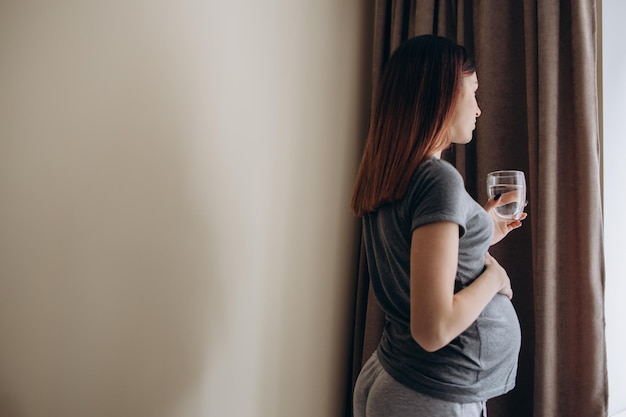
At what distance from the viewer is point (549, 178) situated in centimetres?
135

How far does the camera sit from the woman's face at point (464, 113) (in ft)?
3.21

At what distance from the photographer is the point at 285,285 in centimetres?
155

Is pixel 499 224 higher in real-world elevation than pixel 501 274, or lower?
higher

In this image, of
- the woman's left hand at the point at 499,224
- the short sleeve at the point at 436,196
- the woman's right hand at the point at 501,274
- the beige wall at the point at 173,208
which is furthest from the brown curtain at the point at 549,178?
the short sleeve at the point at 436,196

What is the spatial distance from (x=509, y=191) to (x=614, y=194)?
0.59 metres

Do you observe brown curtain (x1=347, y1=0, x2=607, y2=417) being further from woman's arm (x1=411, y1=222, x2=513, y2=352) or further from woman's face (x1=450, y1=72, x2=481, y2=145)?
woman's arm (x1=411, y1=222, x2=513, y2=352)

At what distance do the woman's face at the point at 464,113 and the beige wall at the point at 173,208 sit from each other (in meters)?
0.68

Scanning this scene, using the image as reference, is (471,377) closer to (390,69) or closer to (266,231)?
(390,69)

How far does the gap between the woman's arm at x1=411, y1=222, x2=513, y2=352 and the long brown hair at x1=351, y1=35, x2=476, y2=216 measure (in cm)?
13

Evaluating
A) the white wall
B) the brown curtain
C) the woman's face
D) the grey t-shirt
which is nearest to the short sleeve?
the grey t-shirt

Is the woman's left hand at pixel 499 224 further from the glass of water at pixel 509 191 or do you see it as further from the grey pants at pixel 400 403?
the grey pants at pixel 400 403

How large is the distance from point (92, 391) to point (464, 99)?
1.09 meters

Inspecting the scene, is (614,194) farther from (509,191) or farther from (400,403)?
(400,403)

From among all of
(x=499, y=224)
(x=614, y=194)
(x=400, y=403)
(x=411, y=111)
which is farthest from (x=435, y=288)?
(x=614, y=194)
